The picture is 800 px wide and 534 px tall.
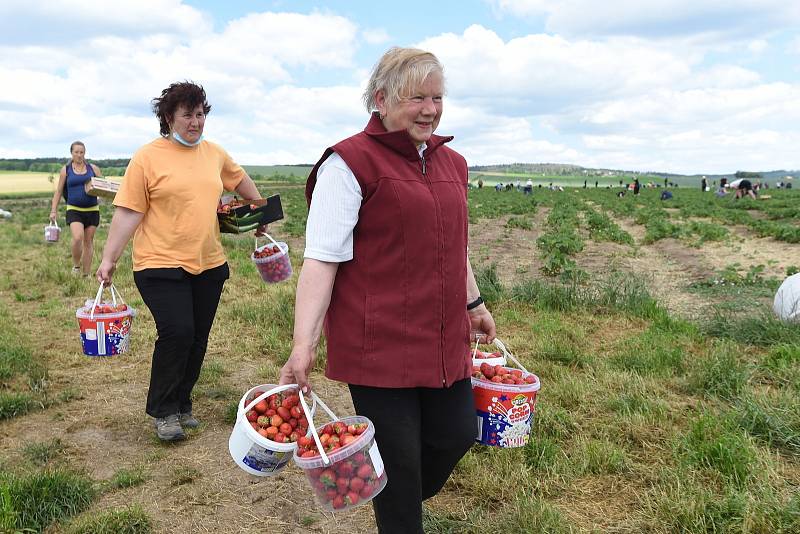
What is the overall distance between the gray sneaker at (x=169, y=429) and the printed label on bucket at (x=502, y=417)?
85.7 inches

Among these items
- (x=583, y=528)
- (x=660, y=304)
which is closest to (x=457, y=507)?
(x=583, y=528)

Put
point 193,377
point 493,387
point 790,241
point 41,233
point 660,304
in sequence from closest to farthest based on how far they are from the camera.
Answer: point 493,387, point 193,377, point 660,304, point 790,241, point 41,233

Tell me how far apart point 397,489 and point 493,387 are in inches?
23.9

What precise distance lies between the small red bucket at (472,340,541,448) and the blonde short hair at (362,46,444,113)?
1227mm

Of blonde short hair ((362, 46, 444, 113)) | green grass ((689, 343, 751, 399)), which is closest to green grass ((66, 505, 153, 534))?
blonde short hair ((362, 46, 444, 113))

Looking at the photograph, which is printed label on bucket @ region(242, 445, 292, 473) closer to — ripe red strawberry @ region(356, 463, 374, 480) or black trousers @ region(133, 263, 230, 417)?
ripe red strawberry @ region(356, 463, 374, 480)

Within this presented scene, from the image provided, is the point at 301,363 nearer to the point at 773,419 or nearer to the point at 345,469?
the point at 345,469

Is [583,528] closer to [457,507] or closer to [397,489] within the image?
[457,507]

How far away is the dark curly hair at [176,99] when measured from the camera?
369 cm

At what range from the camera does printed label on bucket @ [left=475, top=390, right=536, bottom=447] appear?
2607mm

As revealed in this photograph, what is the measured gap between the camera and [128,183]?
364cm

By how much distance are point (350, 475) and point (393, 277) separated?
27.0 inches

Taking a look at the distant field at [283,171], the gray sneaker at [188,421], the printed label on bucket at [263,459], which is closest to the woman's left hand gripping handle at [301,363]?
the printed label on bucket at [263,459]

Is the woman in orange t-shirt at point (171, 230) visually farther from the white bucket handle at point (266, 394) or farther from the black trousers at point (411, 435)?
the black trousers at point (411, 435)
